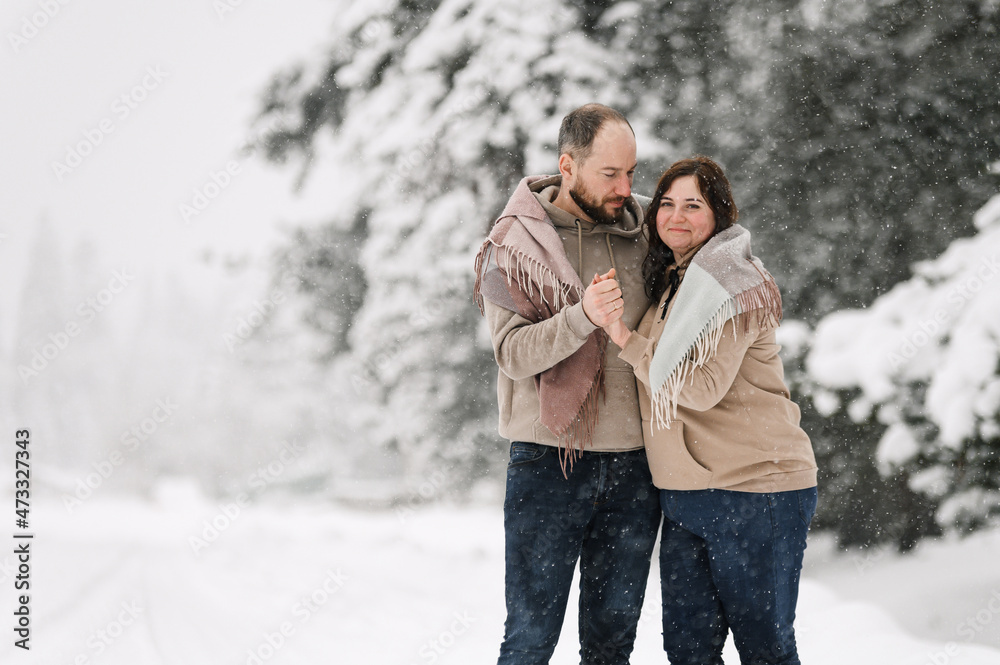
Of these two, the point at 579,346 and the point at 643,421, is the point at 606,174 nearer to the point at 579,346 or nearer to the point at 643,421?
the point at 579,346

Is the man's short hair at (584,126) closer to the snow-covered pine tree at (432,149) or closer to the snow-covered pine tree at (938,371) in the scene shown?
the snow-covered pine tree at (938,371)

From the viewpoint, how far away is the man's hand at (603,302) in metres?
1.78

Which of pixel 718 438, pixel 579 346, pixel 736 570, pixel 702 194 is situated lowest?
pixel 736 570

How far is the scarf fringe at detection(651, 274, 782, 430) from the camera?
190cm

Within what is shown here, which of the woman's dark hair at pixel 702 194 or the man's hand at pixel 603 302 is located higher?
the woman's dark hair at pixel 702 194

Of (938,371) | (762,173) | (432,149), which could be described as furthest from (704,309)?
(432,149)

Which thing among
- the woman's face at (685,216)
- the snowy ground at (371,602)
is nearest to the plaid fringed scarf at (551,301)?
the woman's face at (685,216)

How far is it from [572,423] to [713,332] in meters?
0.44

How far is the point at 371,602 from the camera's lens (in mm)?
4914

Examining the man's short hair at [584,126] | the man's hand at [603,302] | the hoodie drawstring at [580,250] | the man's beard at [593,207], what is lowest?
the man's hand at [603,302]

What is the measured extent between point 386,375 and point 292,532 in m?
3.21

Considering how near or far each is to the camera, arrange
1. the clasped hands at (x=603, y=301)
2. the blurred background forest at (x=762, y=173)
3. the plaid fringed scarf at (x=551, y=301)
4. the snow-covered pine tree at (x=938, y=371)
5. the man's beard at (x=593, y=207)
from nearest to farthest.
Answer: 1. the clasped hands at (x=603, y=301)
2. the plaid fringed scarf at (x=551, y=301)
3. the man's beard at (x=593, y=207)
4. the snow-covered pine tree at (x=938, y=371)
5. the blurred background forest at (x=762, y=173)

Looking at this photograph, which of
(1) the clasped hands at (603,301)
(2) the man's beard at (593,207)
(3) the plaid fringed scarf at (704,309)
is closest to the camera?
(1) the clasped hands at (603,301)

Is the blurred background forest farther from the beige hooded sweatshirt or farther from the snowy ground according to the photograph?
the beige hooded sweatshirt
